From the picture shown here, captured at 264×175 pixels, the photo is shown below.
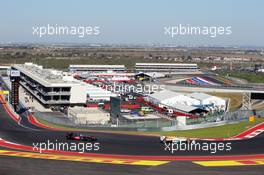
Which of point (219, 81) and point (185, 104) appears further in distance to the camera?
point (219, 81)

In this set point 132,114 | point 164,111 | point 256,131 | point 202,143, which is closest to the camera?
point 202,143

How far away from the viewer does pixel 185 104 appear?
67875 mm

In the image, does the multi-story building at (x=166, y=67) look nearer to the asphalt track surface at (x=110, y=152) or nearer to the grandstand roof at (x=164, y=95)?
the grandstand roof at (x=164, y=95)

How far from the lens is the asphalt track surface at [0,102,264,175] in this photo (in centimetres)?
2659

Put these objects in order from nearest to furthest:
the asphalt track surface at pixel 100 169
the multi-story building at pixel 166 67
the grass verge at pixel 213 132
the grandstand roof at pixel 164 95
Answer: the asphalt track surface at pixel 100 169 < the grass verge at pixel 213 132 < the grandstand roof at pixel 164 95 < the multi-story building at pixel 166 67

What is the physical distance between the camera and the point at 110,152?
3369cm

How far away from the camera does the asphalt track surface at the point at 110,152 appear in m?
26.6

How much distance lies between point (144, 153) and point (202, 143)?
6.75 meters

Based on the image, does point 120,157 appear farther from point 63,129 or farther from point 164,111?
point 164,111

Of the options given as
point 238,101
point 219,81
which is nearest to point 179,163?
point 238,101

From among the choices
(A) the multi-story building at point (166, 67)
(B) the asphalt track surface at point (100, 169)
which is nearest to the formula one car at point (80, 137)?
(B) the asphalt track surface at point (100, 169)

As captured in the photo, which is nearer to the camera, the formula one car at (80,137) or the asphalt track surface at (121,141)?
the asphalt track surface at (121,141)

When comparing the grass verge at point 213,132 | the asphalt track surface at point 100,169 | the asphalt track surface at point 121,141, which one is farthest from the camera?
the grass verge at point 213,132

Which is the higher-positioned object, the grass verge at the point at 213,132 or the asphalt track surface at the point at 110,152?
the asphalt track surface at the point at 110,152
